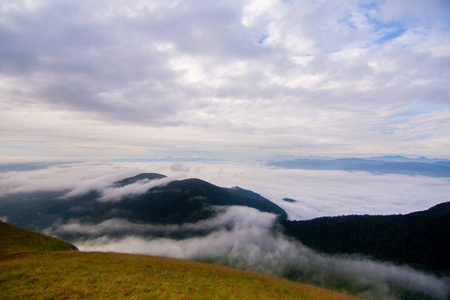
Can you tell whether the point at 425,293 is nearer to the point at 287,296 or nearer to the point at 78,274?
the point at 287,296

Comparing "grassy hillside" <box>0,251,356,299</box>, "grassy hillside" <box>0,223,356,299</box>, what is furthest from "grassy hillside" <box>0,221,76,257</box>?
"grassy hillside" <box>0,251,356,299</box>

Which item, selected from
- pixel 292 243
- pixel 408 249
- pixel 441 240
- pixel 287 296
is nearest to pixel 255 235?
pixel 292 243

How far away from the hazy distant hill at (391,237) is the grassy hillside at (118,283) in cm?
11635

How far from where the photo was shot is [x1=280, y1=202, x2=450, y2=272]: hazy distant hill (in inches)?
3718

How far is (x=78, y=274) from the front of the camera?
17.5 metres

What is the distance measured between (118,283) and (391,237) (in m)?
139

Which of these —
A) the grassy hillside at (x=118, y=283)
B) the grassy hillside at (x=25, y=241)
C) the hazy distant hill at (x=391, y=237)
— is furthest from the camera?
the hazy distant hill at (x=391, y=237)

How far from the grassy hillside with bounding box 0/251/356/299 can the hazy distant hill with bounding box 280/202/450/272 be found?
382 ft

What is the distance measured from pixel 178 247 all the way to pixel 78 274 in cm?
17437

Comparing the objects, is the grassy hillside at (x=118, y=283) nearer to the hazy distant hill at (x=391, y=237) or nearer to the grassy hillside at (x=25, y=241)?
the grassy hillside at (x=25, y=241)

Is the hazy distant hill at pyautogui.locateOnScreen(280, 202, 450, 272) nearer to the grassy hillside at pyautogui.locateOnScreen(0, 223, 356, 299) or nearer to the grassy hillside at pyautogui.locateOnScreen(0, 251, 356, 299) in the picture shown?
the grassy hillside at pyautogui.locateOnScreen(0, 251, 356, 299)

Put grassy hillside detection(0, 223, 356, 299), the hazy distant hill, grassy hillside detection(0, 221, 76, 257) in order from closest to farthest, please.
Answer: grassy hillside detection(0, 223, 356, 299) < grassy hillside detection(0, 221, 76, 257) < the hazy distant hill

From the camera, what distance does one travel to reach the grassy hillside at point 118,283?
564 inches

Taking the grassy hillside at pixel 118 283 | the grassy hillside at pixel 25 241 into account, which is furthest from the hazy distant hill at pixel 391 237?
the grassy hillside at pixel 25 241
